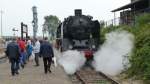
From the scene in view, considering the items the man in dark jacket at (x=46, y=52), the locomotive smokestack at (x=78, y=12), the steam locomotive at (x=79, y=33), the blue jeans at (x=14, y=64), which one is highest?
the locomotive smokestack at (x=78, y=12)

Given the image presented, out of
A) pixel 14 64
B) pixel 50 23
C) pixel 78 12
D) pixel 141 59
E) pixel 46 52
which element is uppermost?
pixel 50 23

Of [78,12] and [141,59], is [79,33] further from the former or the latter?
[141,59]

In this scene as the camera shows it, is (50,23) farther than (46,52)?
Yes

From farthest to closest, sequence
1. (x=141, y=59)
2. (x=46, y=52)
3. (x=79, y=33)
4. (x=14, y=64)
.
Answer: (x=79, y=33) → (x=46, y=52) → (x=14, y=64) → (x=141, y=59)

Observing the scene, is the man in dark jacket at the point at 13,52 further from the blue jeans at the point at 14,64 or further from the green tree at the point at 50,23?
the green tree at the point at 50,23

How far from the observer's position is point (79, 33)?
30484 millimetres

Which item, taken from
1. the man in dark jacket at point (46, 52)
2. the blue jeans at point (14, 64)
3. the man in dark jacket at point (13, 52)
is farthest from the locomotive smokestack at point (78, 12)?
the man in dark jacket at point (13, 52)

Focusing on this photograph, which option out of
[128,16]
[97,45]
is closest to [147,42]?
[97,45]

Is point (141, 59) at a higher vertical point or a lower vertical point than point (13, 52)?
lower

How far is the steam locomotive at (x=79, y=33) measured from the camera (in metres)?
30.5

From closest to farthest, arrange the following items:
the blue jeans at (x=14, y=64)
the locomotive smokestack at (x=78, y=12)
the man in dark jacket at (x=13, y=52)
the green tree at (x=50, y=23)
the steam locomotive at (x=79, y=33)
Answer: the man in dark jacket at (x=13, y=52), the blue jeans at (x=14, y=64), the steam locomotive at (x=79, y=33), the locomotive smokestack at (x=78, y=12), the green tree at (x=50, y=23)

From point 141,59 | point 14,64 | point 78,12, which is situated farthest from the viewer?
point 78,12

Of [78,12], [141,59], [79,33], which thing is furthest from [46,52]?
[78,12]

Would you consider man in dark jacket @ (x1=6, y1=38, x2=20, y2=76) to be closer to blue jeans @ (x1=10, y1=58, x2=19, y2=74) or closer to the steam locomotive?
blue jeans @ (x1=10, y1=58, x2=19, y2=74)
